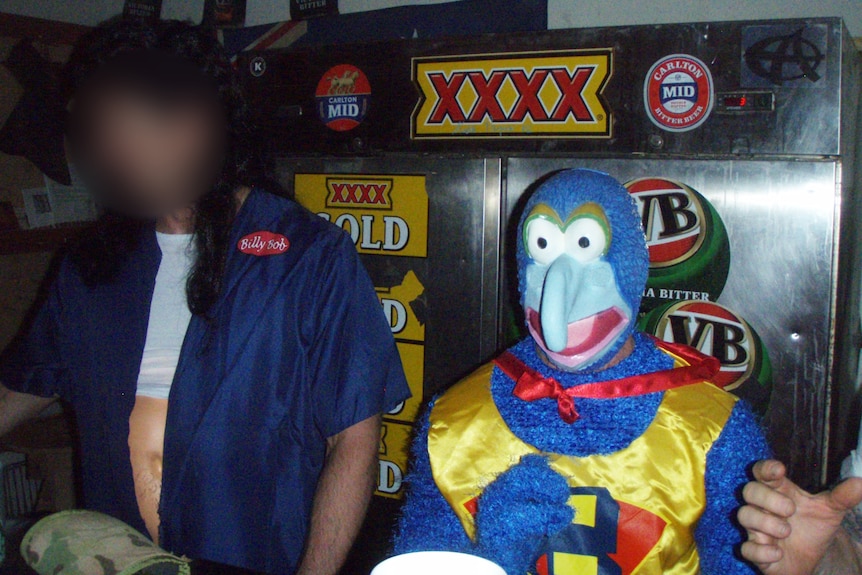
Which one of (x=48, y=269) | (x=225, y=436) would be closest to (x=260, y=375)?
(x=225, y=436)

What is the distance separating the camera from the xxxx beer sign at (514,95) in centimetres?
156

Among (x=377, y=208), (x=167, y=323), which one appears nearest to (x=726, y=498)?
(x=167, y=323)

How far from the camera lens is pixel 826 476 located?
1.50m

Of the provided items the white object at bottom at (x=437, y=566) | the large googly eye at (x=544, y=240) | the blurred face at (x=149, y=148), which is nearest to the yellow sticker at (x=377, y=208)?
the blurred face at (x=149, y=148)

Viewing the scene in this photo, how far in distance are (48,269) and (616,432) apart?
229 centimetres

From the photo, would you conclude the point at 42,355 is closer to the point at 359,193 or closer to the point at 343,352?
the point at 343,352

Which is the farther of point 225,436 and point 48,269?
point 48,269

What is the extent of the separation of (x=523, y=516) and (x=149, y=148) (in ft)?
2.47

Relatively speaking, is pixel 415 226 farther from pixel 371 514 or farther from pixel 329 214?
pixel 371 514

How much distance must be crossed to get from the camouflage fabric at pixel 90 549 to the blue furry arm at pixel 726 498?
674mm

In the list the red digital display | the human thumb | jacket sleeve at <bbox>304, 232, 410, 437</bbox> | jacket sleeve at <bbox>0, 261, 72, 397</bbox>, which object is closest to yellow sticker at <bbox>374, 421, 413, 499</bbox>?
jacket sleeve at <bbox>304, 232, 410, 437</bbox>

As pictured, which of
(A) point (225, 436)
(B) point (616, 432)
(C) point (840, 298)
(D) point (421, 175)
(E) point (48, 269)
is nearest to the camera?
(B) point (616, 432)

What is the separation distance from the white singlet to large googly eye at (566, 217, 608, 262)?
0.63m

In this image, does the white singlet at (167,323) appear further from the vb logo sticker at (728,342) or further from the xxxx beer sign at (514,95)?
the vb logo sticker at (728,342)
